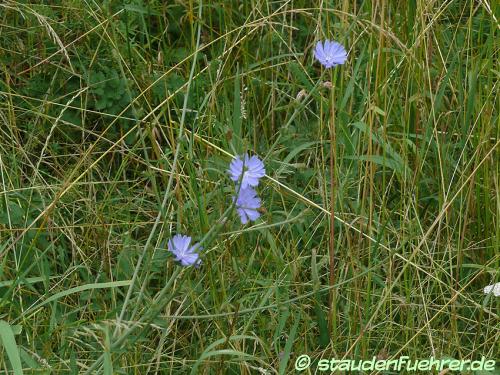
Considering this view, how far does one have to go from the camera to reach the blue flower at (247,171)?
180 centimetres

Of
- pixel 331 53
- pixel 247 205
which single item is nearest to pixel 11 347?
pixel 247 205

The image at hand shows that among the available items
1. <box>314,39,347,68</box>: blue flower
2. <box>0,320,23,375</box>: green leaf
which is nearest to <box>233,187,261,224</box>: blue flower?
<box>314,39,347,68</box>: blue flower

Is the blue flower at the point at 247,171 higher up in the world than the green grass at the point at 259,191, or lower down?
higher up

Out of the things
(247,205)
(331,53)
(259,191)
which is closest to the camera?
(247,205)

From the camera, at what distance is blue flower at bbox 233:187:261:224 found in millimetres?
1789

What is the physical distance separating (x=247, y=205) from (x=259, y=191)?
2.48ft

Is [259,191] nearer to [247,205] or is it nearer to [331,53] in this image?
[331,53]

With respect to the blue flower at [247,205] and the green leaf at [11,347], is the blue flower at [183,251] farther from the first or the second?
the green leaf at [11,347]

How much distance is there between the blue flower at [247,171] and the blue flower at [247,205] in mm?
15

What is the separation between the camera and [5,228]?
2432 mm

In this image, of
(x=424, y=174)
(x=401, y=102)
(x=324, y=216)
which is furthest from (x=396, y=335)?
(x=401, y=102)

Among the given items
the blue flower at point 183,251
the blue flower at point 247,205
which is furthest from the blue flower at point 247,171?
the blue flower at point 183,251

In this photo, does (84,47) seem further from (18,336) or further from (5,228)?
(18,336)

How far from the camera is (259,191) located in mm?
2555
